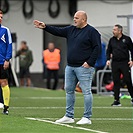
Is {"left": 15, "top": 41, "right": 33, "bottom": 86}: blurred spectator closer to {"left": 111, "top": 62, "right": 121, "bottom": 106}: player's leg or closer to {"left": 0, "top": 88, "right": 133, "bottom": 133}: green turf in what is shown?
{"left": 0, "top": 88, "right": 133, "bottom": 133}: green turf

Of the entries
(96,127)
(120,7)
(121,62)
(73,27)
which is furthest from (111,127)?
(120,7)

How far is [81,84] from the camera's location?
12.3 metres

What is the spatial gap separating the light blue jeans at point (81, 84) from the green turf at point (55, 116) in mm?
376

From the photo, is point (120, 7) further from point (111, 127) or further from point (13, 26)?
point (111, 127)

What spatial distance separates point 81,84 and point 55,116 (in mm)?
1675

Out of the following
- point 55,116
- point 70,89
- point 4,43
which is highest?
point 4,43

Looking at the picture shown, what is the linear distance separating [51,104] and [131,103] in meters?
2.09

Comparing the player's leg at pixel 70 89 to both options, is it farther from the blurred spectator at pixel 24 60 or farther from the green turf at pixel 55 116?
the blurred spectator at pixel 24 60

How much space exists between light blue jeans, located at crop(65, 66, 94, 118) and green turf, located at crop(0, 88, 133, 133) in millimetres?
376

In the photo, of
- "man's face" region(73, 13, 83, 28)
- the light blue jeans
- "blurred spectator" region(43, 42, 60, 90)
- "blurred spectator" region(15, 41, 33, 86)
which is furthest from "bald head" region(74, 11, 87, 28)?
"blurred spectator" region(15, 41, 33, 86)

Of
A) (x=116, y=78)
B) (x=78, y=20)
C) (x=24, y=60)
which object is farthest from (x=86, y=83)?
(x=24, y=60)

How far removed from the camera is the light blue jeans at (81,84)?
40.3 ft

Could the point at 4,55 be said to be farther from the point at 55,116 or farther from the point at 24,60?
the point at 24,60

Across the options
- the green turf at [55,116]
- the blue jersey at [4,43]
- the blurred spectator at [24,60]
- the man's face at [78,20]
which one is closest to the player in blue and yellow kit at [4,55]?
the blue jersey at [4,43]
